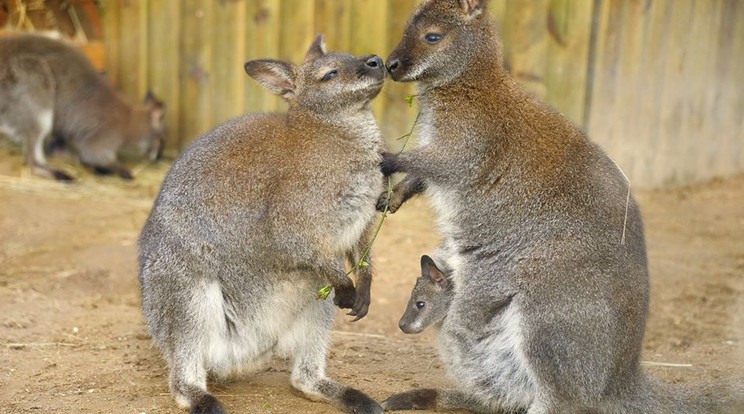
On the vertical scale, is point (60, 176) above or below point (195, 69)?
below

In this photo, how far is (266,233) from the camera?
15.8 feet

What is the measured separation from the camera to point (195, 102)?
34.2ft

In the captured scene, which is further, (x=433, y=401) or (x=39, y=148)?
(x=39, y=148)

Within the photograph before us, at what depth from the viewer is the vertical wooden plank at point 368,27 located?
9.46m

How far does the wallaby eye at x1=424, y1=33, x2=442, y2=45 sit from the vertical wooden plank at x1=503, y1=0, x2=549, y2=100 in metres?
4.09

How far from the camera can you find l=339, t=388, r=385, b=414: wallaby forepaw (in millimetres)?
4816

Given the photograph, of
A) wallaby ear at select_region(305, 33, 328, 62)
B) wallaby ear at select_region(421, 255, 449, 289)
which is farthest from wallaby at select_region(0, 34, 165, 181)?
wallaby ear at select_region(421, 255, 449, 289)

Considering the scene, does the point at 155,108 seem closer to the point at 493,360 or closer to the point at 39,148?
the point at 39,148

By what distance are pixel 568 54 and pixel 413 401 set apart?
15.9 feet

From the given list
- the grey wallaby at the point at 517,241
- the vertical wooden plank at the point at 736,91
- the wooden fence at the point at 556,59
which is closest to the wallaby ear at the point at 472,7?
the grey wallaby at the point at 517,241

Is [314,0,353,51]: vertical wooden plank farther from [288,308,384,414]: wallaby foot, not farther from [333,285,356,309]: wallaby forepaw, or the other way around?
[333,285,356,309]: wallaby forepaw

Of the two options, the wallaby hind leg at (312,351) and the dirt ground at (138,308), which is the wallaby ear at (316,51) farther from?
the dirt ground at (138,308)

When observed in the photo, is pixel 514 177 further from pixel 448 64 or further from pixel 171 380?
pixel 171 380

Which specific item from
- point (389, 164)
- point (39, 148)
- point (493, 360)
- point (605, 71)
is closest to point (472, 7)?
point (389, 164)
